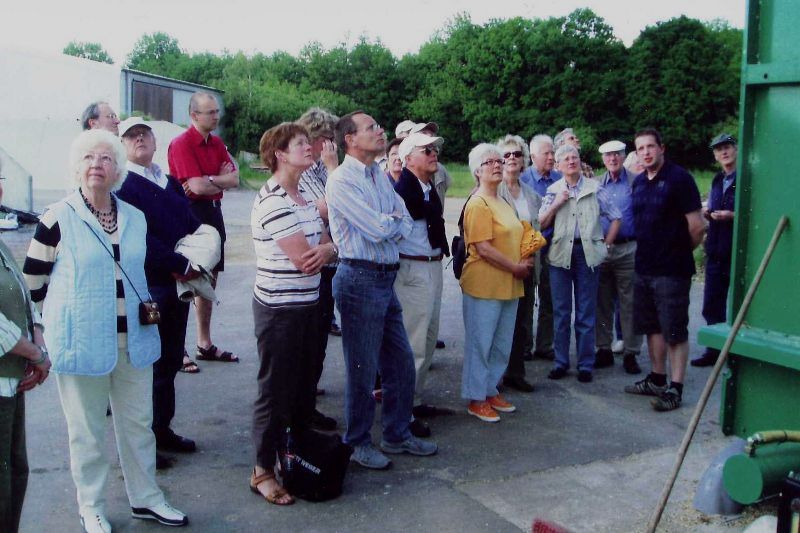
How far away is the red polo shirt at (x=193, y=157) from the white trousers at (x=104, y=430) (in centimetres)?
286

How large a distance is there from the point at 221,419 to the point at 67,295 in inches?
87.7

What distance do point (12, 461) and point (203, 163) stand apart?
11.9 ft

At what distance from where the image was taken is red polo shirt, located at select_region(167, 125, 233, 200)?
643 cm

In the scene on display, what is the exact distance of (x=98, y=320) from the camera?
3627mm

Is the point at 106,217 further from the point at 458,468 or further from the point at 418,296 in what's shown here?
the point at 458,468

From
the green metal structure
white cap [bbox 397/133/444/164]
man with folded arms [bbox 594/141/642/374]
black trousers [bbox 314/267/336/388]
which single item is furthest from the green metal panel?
man with folded arms [bbox 594/141/642/374]

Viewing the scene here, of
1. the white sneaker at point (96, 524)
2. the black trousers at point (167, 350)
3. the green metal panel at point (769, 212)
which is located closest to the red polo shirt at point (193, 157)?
the black trousers at point (167, 350)

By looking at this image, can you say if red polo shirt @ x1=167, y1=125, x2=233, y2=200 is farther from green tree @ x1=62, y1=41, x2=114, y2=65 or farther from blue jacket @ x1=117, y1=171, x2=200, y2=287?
green tree @ x1=62, y1=41, x2=114, y2=65

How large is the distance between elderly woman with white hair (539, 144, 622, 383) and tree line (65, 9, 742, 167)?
122 feet

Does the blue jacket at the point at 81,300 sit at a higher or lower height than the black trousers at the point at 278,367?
higher

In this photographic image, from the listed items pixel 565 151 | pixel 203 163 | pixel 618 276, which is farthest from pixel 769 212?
pixel 203 163

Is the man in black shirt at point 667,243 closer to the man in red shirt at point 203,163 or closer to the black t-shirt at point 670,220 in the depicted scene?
the black t-shirt at point 670,220

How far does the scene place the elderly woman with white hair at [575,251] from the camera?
6.70 metres

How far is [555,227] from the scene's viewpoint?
6824 mm
